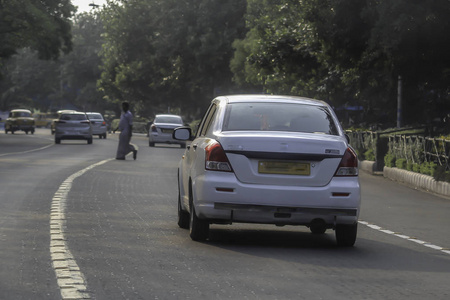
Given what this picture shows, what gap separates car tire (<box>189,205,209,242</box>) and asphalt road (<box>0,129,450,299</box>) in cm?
15

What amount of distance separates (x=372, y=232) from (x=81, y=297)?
20.2ft

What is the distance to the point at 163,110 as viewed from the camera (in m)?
101

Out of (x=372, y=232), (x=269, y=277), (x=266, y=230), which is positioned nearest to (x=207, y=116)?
(x=266, y=230)

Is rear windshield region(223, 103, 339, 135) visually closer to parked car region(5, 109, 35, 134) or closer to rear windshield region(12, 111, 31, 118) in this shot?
parked car region(5, 109, 35, 134)

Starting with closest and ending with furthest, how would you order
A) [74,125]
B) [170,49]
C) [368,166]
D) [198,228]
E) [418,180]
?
[198,228], [418,180], [368,166], [74,125], [170,49]

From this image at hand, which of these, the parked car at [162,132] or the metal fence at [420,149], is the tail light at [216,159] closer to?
the metal fence at [420,149]

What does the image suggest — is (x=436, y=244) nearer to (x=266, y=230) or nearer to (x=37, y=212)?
(x=266, y=230)

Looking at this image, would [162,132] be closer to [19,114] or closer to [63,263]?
[19,114]

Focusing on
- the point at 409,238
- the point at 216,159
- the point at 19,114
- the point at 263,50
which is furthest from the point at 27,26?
the point at 216,159

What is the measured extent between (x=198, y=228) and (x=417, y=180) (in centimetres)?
1297

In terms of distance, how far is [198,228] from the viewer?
35.4 ft

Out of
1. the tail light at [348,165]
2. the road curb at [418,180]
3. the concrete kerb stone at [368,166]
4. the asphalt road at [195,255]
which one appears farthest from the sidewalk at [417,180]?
the tail light at [348,165]

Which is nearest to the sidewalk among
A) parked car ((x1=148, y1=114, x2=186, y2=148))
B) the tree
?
parked car ((x1=148, y1=114, x2=186, y2=148))

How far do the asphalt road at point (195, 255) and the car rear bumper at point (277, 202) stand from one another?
13.1 inches
